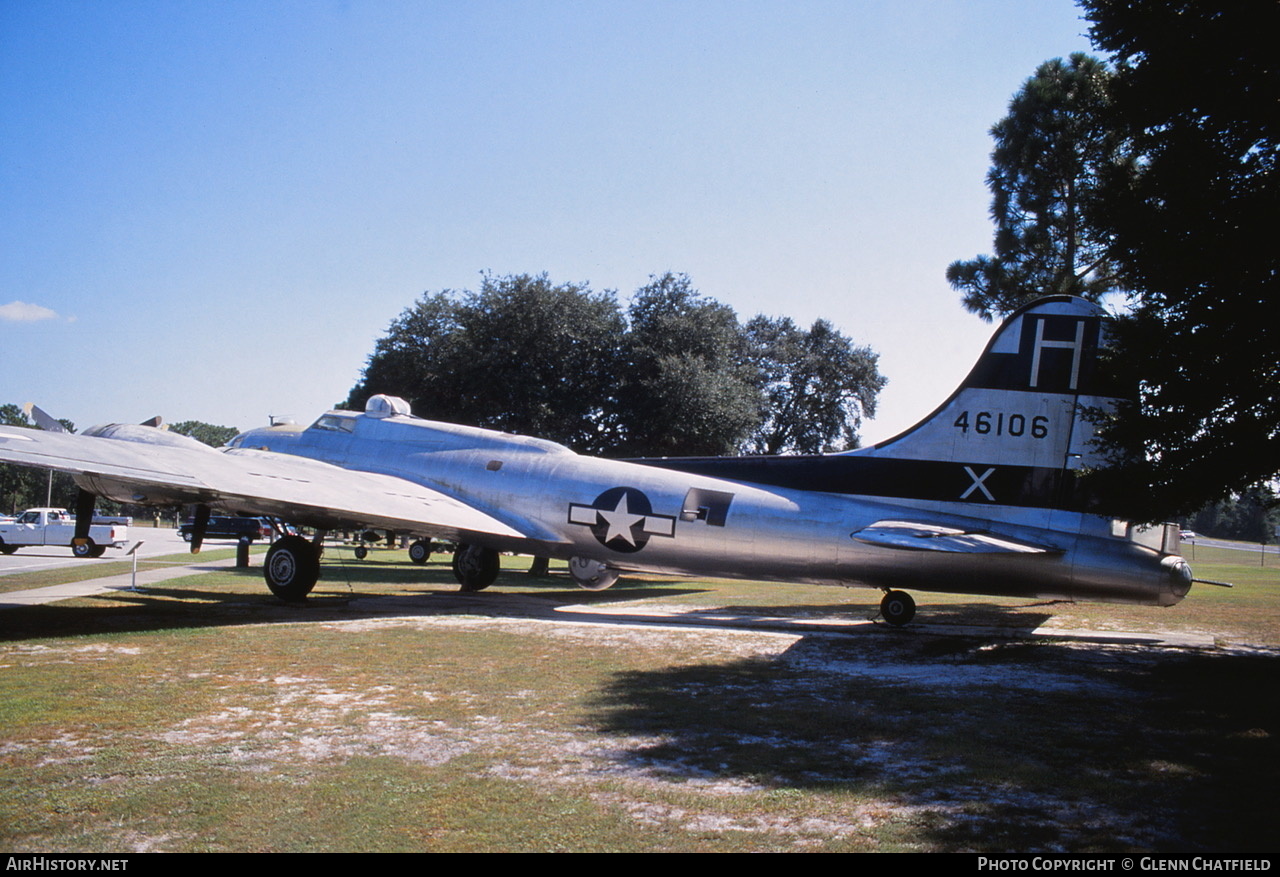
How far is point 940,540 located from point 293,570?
12534 mm

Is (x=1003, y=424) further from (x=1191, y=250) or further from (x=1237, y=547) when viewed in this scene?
(x=1237, y=547)

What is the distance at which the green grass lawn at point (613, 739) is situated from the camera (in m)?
5.42

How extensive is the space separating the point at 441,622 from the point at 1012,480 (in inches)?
411

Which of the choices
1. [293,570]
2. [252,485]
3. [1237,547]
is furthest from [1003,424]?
[1237,547]

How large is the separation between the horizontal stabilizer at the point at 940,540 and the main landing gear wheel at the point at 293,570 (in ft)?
Answer: 35.7

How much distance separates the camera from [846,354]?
5788 cm

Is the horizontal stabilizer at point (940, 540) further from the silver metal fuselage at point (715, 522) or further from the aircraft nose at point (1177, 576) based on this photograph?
the aircraft nose at point (1177, 576)

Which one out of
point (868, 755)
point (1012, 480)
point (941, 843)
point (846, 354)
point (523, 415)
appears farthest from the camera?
point (846, 354)

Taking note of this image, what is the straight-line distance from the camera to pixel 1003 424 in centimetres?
1505

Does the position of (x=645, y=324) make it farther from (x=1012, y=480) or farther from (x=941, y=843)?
(x=941, y=843)

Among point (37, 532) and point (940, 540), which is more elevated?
point (940, 540)

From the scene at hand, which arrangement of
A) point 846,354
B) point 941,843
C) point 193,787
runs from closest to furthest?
point 941,843 < point 193,787 < point 846,354

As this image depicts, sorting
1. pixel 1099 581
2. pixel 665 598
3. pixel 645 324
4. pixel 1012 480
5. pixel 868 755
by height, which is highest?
pixel 645 324

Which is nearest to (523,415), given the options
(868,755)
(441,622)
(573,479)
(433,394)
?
(433,394)
